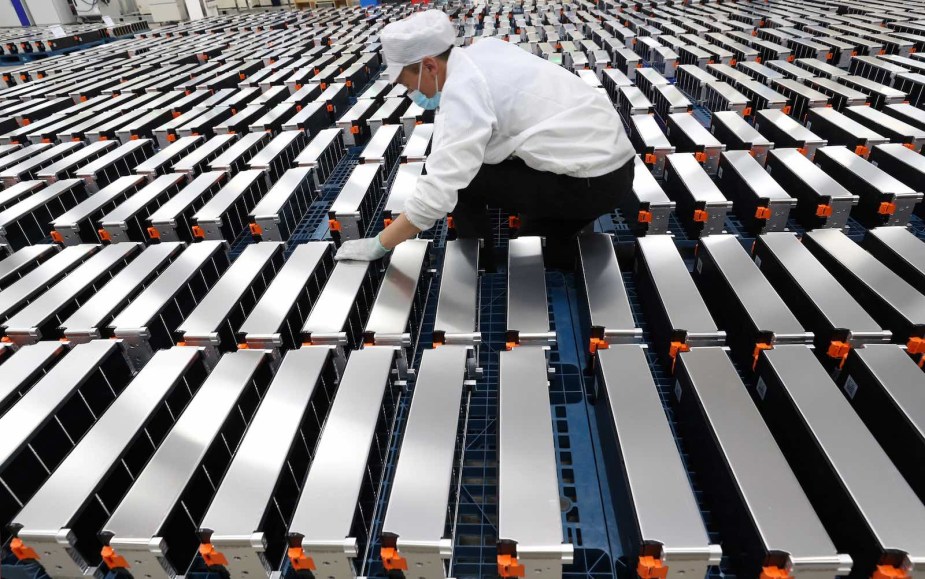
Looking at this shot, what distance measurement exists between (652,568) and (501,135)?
6.86ft

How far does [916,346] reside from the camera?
89.3 inches

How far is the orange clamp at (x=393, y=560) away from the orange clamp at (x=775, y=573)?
1100 millimetres

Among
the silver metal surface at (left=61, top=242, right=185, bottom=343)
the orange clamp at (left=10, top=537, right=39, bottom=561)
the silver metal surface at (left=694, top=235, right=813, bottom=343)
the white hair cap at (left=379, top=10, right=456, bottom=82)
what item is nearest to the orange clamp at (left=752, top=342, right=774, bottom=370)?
the silver metal surface at (left=694, top=235, right=813, bottom=343)

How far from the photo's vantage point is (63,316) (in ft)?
9.73

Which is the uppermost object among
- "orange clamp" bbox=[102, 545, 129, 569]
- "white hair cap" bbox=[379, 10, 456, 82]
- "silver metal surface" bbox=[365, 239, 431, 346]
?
"white hair cap" bbox=[379, 10, 456, 82]

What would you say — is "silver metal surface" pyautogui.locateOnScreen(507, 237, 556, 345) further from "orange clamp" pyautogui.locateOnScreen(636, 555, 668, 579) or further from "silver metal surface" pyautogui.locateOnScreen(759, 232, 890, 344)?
"silver metal surface" pyautogui.locateOnScreen(759, 232, 890, 344)

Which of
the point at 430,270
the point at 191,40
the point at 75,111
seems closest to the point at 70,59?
the point at 191,40

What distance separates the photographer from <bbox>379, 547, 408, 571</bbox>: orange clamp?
165 cm

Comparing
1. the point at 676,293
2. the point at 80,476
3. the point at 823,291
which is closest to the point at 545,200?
the point at 676,293

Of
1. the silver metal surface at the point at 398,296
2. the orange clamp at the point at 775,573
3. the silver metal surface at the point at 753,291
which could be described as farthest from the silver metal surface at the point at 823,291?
the silver metal surface at the point at 398,296

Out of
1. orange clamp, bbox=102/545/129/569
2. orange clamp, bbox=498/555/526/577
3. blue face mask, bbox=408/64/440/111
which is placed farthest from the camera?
blue face mask, bbox=408/64/440/111

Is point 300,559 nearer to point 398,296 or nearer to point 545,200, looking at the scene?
point 398,296

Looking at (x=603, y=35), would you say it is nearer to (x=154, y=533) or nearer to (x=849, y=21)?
(x=849, y=21)

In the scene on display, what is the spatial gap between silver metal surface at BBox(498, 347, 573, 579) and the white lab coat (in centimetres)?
92
